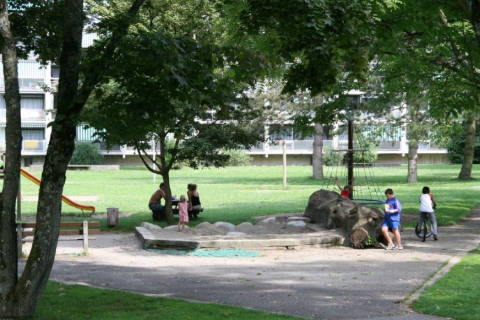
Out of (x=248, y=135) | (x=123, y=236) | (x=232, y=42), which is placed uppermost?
(x=232, y=42)

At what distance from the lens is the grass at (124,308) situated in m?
9.37

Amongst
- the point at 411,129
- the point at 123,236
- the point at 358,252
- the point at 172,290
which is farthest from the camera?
the point at 411,129

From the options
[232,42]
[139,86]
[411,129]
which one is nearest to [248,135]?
[232,42]

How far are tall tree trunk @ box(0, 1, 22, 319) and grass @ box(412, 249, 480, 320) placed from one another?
5145 millimetres

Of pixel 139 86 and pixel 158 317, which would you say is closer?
pixel 158 317

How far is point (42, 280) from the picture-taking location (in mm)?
9164

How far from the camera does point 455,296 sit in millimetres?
10766

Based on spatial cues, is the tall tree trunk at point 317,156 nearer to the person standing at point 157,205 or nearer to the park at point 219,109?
the park at point 219,109

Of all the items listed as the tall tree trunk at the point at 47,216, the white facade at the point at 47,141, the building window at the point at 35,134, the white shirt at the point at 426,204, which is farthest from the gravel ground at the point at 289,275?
the building window at the point at 35,134

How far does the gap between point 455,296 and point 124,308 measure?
15.2 feet

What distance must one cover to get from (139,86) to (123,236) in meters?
10.7

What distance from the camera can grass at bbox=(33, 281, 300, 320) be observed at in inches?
369

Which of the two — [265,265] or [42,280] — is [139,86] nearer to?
[42,280]

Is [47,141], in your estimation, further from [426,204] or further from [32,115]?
[426,204]
